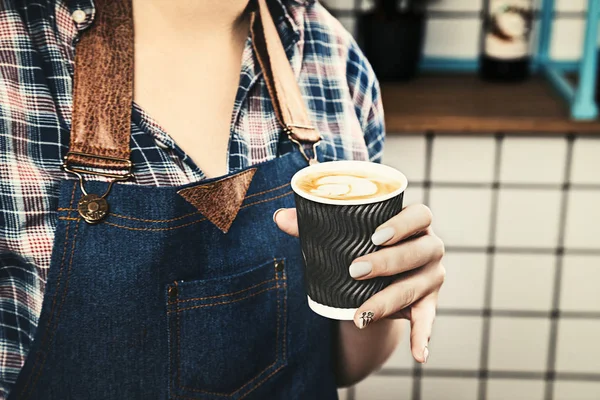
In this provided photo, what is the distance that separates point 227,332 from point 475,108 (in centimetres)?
132

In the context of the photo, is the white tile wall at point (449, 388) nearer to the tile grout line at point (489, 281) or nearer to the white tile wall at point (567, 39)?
the tile grout line at point (489, 281)

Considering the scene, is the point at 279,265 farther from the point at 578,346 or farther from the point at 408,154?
the point at 578,346

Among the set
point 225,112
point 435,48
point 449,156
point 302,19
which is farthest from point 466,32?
point 225,112

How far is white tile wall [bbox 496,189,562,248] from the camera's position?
219 cm

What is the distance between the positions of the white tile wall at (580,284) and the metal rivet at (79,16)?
1664 mm

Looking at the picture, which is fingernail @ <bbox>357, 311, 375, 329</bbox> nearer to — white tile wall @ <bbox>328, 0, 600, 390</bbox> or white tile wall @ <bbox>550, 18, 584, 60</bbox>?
white tile wall @ <bbox>328, 0, 600, 390</bbox>

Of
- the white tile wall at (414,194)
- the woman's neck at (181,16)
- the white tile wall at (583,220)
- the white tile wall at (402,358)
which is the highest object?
the woman's neck at (181,16)

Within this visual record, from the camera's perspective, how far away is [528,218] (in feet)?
7.25

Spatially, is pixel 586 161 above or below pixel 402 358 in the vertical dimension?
above

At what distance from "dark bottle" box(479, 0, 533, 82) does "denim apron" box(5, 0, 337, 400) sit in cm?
140

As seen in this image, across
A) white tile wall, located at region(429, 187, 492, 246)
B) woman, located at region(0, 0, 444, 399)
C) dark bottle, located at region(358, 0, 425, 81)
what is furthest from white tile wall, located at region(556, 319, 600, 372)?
woman, located at region(0, 0, 444, 399)

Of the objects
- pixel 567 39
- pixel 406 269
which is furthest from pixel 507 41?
pixel 406 269

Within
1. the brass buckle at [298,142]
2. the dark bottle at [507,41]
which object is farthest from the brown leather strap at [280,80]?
the dark bottle at [507,41]

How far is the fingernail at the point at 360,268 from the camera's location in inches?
32.3
